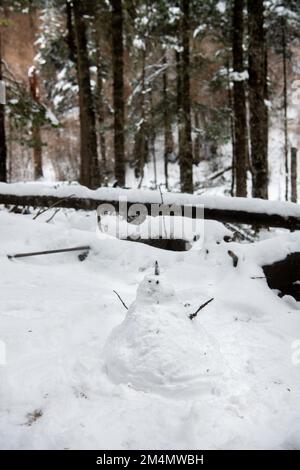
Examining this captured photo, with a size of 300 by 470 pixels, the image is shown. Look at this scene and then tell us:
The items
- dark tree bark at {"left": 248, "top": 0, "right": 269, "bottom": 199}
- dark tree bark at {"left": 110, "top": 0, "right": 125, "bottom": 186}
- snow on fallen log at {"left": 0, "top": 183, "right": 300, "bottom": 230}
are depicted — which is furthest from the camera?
dark tree bark at {"left": 110, "top": 0, "right": 125, "bottom": 186}

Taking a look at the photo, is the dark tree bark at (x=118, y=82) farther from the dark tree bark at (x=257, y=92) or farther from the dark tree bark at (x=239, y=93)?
the dark tree bark at (x=257, y=92)

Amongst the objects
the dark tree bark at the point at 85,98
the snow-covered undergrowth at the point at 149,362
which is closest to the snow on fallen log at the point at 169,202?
the snow-covered undergrowth at the point at 149,362

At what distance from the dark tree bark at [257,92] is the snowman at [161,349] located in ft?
20.6

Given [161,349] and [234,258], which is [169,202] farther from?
[161,349]

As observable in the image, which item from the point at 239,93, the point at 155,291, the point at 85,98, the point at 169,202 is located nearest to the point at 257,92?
the point at 239,93

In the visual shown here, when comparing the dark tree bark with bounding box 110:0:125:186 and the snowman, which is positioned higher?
the dark tree bark with bounding box 110:0:125:186

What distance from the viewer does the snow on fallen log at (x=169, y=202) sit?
4.71 m

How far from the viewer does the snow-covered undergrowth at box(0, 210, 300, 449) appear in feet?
6.73

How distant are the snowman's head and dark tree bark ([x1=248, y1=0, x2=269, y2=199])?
20.6ft

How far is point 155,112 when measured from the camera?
14.3 m

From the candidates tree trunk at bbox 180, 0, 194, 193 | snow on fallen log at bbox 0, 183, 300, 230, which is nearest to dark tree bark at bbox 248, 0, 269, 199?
tree trunk at bbox 180, 0, 194, 193

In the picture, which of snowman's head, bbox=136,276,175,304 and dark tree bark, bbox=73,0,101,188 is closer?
snowman's head, bbox=136,276,175,304

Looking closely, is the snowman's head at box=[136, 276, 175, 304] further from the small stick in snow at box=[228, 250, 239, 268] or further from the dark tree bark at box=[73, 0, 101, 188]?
the dark tree bark at box=[73, 0, 101, 188]

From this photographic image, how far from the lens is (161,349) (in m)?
2.46
